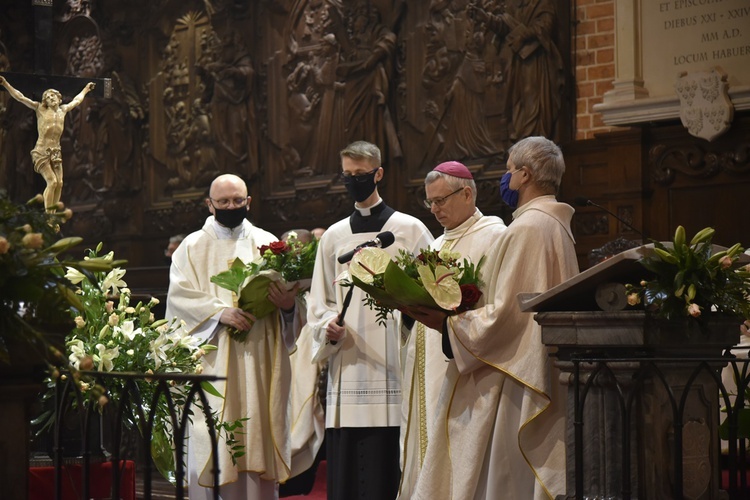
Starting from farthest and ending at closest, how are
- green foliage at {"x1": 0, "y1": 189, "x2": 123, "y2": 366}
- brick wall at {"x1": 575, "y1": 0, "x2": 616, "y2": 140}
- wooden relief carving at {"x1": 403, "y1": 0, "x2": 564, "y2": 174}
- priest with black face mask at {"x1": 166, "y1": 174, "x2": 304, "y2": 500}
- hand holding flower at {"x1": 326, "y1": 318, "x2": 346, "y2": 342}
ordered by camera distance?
wooden relief carving at {"x1": 403, "y1": 0, "x2": 564, "y2": 174} → brick wall at {"x1": 575, "y1": 0, "x2": 616, "y2": 140} → priest with black face mask at {"x1": 166, "y1": 174, "x2": 304, "y2": 500} → hand holding flower at {"x1": 326, "y1": 318, "x2": 346, "y2": 342} → green foliage at {"x1": 0, "y1": 189, "x2": 123, "y2": 366}

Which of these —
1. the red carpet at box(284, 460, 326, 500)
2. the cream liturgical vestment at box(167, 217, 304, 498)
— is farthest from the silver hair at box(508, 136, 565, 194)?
the red carpet at box(284, 460, 326, 500)

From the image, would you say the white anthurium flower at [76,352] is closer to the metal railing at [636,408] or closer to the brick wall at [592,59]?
the metal railing at [636,408]

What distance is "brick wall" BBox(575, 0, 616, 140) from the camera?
863cm

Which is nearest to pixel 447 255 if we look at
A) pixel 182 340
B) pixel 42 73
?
pixel 182 340

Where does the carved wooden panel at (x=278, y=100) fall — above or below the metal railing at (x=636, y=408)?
above

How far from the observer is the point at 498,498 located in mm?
4742

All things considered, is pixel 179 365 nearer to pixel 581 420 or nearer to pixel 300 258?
pixel 300 258

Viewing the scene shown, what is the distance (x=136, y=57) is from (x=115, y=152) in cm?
112

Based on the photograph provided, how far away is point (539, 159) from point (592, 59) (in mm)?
4071

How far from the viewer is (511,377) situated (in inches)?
188

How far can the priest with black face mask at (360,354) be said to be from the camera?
19.5 ft

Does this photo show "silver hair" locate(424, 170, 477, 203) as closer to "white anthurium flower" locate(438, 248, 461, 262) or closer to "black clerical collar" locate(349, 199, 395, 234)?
"white anthurium flower" locate(438, 248, 461, 262)

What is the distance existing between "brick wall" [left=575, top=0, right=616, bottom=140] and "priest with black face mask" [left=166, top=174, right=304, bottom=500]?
327 centimetres

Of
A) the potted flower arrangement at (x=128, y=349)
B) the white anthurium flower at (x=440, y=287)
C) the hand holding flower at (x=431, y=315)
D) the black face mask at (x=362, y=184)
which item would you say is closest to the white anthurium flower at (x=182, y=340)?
the potted flower arrangement at (x=128, y=349)
